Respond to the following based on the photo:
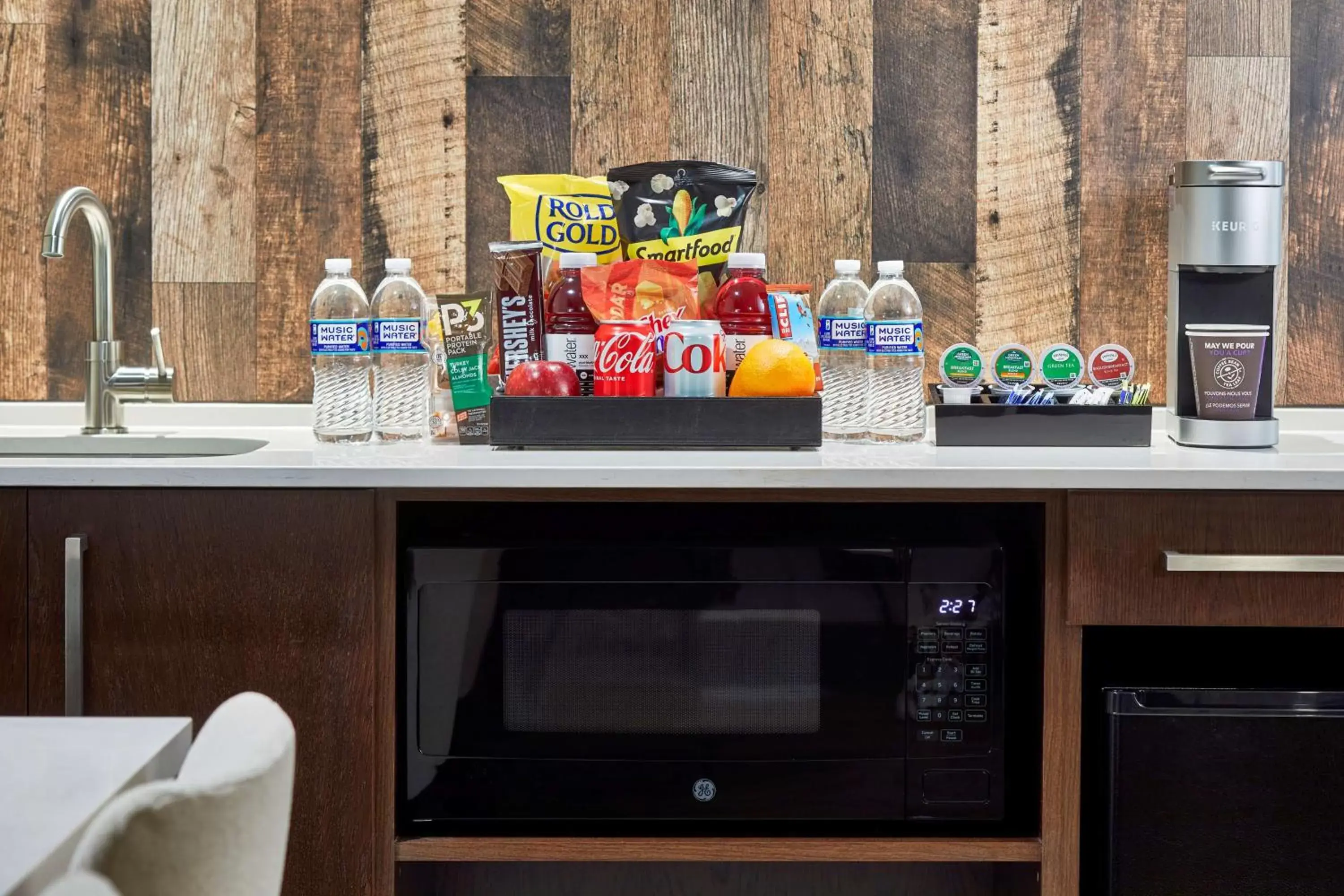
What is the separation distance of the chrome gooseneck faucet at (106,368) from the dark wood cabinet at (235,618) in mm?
462

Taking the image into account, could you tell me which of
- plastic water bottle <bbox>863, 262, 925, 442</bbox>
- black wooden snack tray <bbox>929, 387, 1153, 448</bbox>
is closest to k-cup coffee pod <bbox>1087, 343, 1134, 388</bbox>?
black wooden snack tray <bbox>929, 387, 1153, 448</bbox>

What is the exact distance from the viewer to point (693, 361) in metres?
1.65

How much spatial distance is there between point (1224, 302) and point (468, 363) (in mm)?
1083

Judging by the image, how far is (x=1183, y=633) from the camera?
1614mm

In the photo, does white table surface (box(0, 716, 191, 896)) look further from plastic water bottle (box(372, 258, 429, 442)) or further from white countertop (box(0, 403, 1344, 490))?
plastic water bottle (box(372, 258, 429, 442))

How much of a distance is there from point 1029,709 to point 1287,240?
3.29ft

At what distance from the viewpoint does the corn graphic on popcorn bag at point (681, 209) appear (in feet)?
5.79

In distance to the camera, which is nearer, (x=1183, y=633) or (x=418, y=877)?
(x=1183, y=633)

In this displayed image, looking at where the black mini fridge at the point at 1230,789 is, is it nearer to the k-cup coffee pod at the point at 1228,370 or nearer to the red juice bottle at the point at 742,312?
the k-cup coffee pod at the point at 1228,370

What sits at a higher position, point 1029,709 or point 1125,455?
point 1125,455

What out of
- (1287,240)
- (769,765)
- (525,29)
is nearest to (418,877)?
(769,765)

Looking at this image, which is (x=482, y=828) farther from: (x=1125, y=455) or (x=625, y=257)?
(x=1125, y=455)

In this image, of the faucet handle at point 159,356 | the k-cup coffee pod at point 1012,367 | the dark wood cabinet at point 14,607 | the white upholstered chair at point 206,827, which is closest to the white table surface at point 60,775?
the white upholstered chair at point 206,827

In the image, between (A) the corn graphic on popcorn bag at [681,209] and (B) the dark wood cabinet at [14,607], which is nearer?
(B) the dark wood cabinet at [14,607]
